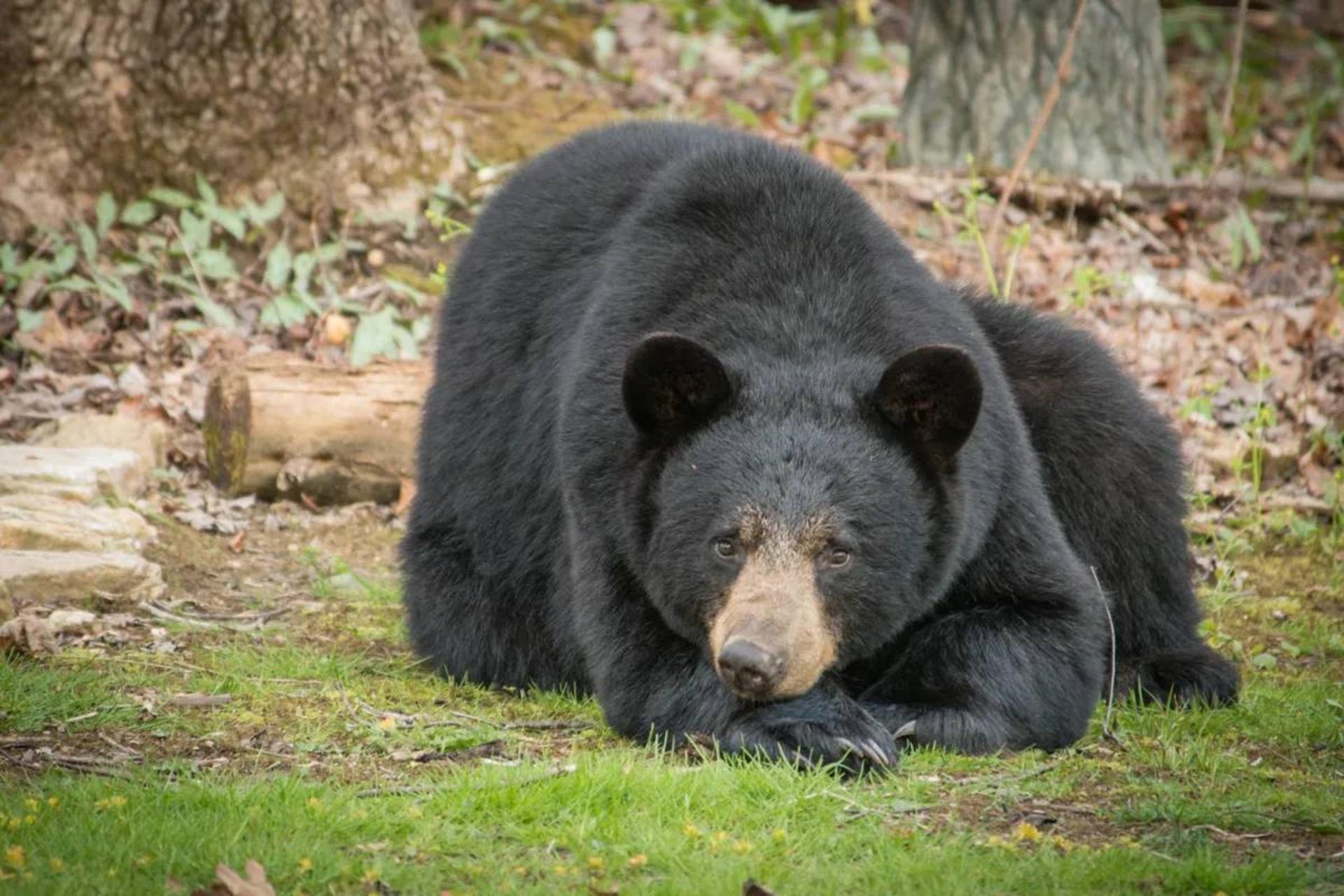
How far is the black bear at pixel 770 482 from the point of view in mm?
4906

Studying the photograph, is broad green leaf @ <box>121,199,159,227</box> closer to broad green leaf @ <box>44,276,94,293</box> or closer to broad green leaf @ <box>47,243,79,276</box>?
broad green leaf @ <box>47,243,79,276</box>

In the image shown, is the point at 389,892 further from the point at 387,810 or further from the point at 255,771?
the point at 255,771

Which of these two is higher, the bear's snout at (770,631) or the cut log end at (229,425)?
the bear's snout at (770,631)

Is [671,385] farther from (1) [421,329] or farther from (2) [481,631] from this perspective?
(1) [421,329]

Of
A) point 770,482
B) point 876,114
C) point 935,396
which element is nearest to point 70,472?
point 770,482

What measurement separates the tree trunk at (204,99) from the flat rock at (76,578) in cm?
374

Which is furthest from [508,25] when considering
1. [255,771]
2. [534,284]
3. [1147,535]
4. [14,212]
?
[255,771]

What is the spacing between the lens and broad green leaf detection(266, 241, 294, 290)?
996 centimetres

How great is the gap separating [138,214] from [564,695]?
5.20 meters

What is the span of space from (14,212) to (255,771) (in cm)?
593

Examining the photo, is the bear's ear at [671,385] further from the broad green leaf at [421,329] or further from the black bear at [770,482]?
the broad green leaf at [421,329]

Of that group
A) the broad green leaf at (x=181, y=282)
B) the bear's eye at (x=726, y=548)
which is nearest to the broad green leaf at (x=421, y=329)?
the broad green leaf at (x=181, y=282)

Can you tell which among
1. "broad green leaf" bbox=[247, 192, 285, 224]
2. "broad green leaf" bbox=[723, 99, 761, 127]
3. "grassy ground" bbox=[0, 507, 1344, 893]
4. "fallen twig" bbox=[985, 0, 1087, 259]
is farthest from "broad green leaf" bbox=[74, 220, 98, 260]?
"fallen twig" bbox=[985, 0, 1087, 259]

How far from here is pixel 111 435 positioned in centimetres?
848
